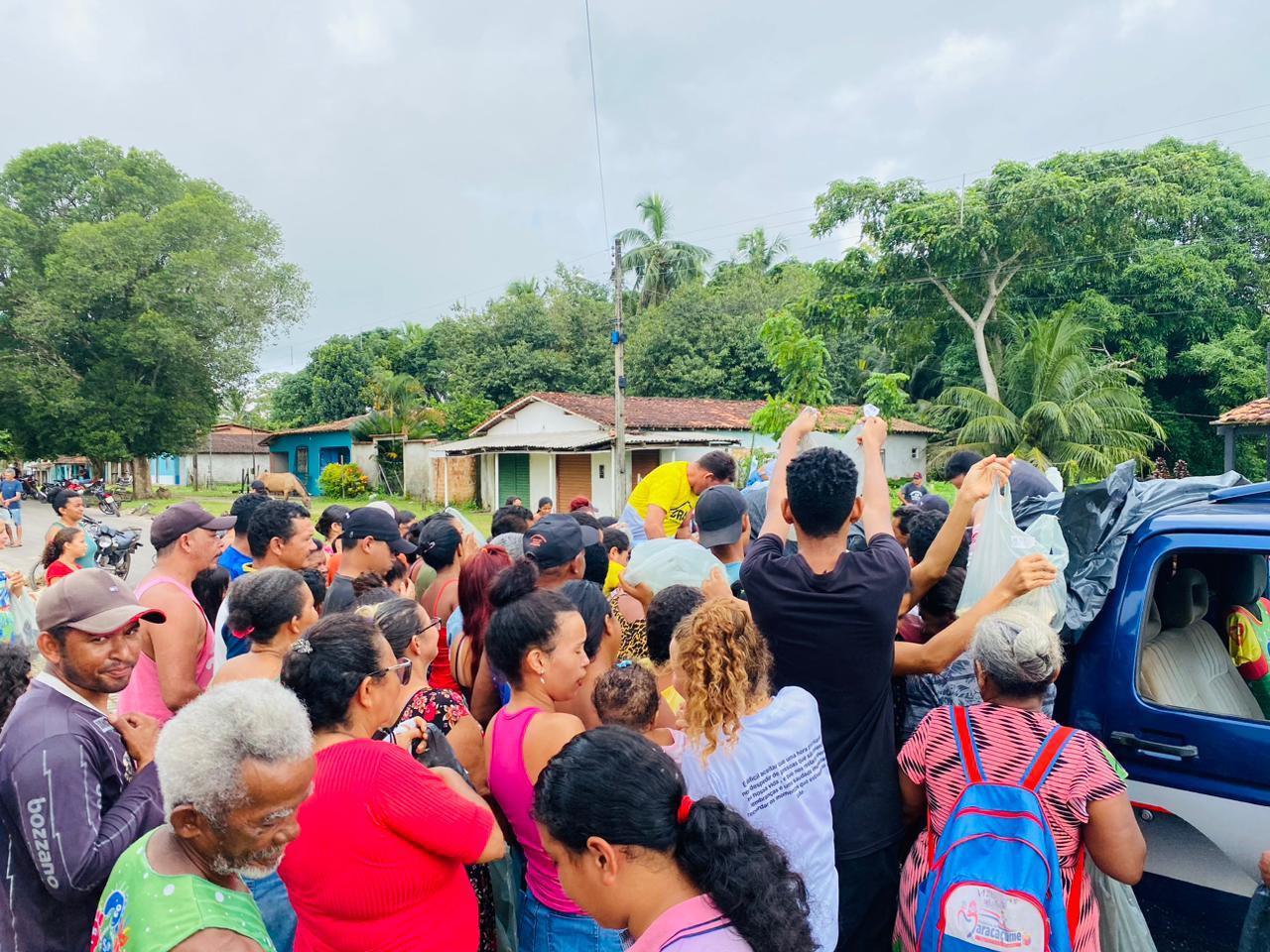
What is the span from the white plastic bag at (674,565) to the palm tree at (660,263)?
38.6 metres

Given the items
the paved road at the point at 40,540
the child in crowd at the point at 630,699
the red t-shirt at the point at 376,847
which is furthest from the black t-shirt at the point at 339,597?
the paved road at the point at 40,540

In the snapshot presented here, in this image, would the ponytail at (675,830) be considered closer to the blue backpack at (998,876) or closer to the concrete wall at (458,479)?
the blue backpack at (998,876)

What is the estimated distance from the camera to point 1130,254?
23.8m

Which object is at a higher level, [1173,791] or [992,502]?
[992,502]

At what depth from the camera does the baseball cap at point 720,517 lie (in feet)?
12.3

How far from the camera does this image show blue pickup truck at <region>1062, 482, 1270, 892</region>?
8.98 ft

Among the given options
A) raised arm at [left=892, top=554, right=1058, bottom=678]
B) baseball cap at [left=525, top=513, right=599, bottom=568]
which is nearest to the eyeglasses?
baseball cap at [left=525, top=513, right=599, bottom=568]

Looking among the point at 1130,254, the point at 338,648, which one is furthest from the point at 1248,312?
the point at 338,648

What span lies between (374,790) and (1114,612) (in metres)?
2.62

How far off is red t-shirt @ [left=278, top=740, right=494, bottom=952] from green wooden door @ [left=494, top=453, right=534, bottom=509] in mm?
26234

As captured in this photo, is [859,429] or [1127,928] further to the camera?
[859,429]

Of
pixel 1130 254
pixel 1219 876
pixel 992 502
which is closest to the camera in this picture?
pixel 992 502

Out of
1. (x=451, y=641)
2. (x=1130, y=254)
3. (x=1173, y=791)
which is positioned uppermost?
(x=1130, y=254)

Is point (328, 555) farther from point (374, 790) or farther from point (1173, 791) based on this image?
point (1173, 791)
